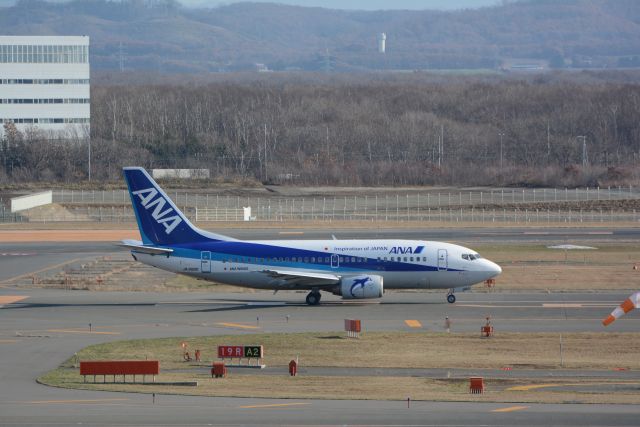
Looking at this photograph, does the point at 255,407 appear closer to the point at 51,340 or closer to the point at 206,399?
the point at 206,399

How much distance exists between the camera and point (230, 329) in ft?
176

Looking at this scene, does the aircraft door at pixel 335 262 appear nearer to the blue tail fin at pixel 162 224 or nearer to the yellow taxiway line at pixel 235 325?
the blue tail fin at pixel 162 224

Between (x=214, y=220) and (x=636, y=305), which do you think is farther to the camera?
(x=214, y=220)

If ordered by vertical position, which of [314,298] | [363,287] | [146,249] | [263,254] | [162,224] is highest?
[162,224]

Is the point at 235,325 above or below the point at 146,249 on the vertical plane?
below

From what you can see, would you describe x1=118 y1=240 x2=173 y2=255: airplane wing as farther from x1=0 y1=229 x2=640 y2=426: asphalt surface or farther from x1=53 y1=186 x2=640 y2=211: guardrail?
x1=53 y1=186 x2=640 y2=211: guardrail

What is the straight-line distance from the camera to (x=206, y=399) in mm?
38250

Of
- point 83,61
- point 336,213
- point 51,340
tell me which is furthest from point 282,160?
point 51,340

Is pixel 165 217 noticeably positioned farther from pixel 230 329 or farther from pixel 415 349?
pixel 415 349

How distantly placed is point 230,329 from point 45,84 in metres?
116

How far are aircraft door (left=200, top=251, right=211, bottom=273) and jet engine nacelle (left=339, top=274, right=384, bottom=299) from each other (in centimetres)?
760

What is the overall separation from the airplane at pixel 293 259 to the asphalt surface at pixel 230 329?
1332 mm

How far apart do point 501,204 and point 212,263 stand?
65618mm

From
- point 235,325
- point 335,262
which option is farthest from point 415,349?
point 335,262
